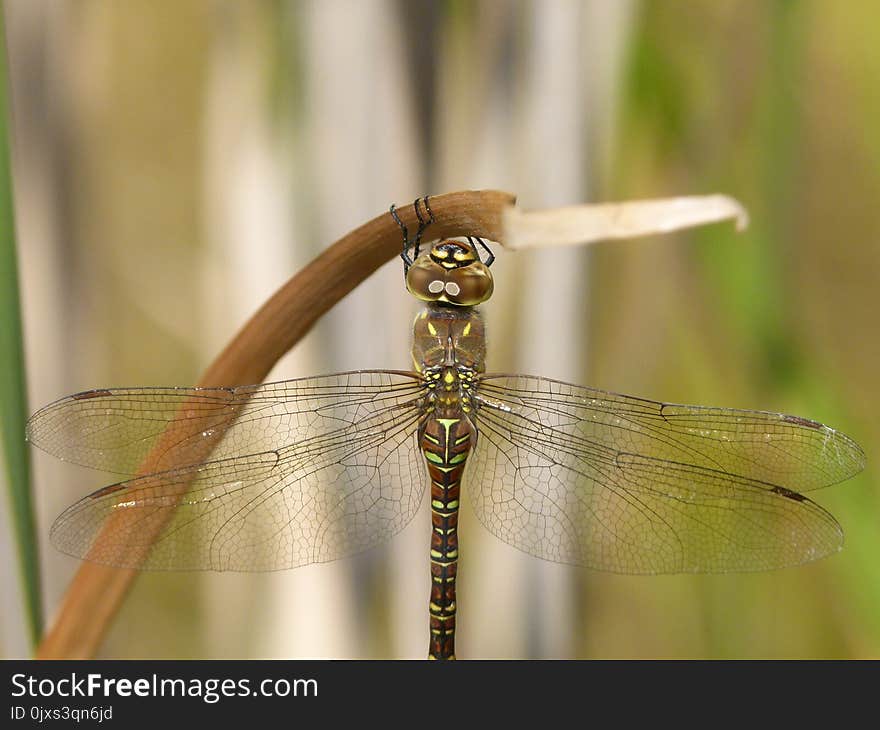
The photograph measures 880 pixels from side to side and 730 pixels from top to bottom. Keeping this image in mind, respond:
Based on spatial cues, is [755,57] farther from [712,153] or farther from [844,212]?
[844,212]

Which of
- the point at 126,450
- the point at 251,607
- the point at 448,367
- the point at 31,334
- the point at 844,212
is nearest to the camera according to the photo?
the point at 126,450

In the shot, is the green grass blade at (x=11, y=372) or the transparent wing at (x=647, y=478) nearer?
the green grass blade at (x=11, y=372)

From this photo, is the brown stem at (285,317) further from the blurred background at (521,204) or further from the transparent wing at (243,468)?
the blurred background at (521,204)

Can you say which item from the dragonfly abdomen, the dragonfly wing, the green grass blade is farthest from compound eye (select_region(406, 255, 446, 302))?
the green grass blade

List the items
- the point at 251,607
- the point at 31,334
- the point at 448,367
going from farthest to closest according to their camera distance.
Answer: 1. the point at 251,607
2. the point at 31,334
3. the point at 448,367

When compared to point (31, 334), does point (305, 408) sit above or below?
below

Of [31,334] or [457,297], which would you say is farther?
[31,334]

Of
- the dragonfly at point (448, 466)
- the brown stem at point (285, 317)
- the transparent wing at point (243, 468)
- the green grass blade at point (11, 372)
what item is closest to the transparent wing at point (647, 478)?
the dragonfly at point (448, 466)

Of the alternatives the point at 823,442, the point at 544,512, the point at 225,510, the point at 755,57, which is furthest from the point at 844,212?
the point at 225,510
